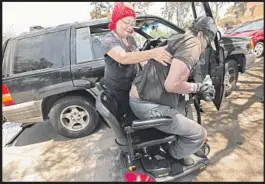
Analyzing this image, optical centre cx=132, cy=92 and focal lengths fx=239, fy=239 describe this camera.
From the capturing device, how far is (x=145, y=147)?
2.54 m

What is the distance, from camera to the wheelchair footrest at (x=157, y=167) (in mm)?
2518

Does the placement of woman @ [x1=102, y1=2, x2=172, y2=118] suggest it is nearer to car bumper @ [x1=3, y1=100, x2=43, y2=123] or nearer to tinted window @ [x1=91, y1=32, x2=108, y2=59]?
tinted window @ [x1=91, y1=32, x2=108, y2=59]

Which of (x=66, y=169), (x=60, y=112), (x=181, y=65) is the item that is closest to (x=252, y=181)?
(x=181, y=65)

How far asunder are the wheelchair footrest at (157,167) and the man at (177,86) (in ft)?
0.55

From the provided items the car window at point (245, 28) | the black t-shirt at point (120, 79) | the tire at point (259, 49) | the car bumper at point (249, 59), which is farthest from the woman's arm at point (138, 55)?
the car window at point (245, 28)

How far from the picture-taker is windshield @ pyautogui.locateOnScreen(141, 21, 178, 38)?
4426mm

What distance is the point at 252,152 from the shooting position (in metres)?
2.96

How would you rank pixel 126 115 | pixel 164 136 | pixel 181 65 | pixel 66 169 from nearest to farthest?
pixel 181 65, pixel 164 136, pixel 126 115, pixel 66 169

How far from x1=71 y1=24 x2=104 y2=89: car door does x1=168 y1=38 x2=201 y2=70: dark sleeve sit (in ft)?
6.22

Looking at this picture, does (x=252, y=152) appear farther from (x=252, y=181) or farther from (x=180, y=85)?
(x=180, y=85)

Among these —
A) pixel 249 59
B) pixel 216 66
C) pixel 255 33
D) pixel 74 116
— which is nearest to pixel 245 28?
pixel 255 33

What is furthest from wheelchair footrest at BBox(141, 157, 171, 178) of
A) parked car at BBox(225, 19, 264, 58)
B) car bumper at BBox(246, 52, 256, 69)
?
parked car at BBox(225, 19, 264, 58)

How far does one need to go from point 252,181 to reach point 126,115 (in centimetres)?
151

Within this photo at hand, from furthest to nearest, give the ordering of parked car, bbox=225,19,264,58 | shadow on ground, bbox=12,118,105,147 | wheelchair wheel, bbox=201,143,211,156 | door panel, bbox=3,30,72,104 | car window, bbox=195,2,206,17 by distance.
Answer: parked car, bbox=225,19,264,58, shadow on ground, bbox=12,118,105,147, door panel, bbox=3,30,72,104, wheelchair wheel, bbox=201,143,211,156, car window, bbox=195,2,206,17
